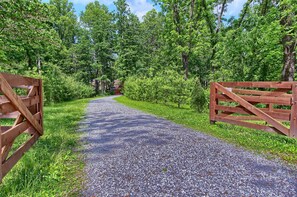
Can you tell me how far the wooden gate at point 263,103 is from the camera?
422 cm

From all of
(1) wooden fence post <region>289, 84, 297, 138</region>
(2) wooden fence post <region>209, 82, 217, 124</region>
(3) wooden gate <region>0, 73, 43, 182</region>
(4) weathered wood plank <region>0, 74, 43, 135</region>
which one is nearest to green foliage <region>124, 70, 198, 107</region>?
(2) wooden fence post <region>209, 82, 217, 124</region>

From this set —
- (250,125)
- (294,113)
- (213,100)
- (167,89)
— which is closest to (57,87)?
(167,89)

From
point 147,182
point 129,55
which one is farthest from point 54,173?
point 129,55

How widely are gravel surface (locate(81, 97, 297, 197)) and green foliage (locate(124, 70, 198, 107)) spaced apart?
7520 mm

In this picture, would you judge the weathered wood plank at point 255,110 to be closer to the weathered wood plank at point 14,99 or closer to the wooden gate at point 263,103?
the wooden gate at point 263,103

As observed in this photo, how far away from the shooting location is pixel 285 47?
1053 cm

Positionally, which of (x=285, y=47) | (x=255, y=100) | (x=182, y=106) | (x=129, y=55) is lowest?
(x=182, y=106)

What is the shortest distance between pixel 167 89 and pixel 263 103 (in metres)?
8.24

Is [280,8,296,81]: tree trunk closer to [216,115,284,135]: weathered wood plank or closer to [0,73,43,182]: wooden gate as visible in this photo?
[216,115,284,135]: weathered wood plank

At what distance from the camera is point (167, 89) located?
1283 centimetres

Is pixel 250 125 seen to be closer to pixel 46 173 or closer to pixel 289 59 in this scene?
pixel 46 173

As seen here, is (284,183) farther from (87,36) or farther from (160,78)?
(87,36)

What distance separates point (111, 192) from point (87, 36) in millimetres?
38406

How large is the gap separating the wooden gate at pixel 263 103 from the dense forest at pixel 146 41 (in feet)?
18.7
